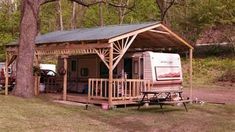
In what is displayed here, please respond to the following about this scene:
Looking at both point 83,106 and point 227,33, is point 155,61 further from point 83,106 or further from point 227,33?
point 227,33

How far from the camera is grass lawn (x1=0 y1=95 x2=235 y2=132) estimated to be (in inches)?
516

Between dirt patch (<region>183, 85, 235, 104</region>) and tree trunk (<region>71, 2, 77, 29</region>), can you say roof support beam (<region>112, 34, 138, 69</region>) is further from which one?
tree trunk (<region>71, 2, 77, 29</region>)

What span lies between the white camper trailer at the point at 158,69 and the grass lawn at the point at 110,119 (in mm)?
1881

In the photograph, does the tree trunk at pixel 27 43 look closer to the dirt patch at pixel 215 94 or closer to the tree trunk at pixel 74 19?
the dirt patch at pixel 215 94

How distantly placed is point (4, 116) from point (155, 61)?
27.8 ft

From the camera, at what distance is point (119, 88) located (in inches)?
773

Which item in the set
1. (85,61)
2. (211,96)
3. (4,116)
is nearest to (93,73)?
(85,61)

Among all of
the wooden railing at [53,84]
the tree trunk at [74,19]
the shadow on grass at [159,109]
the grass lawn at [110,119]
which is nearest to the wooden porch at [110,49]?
the shadow on grass at [159,109]

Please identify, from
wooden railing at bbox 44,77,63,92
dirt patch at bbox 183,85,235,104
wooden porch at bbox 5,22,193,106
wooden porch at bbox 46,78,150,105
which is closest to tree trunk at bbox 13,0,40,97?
wooden porch at bbox 5,22,193,106

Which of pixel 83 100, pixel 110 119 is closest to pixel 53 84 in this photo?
pixel 83 100

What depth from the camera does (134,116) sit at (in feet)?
54.5

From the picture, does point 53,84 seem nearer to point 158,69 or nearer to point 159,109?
point 158,69

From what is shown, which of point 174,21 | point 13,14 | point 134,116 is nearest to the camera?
point 134,116

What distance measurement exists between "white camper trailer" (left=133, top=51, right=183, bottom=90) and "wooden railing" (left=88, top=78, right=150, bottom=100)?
0.46m
